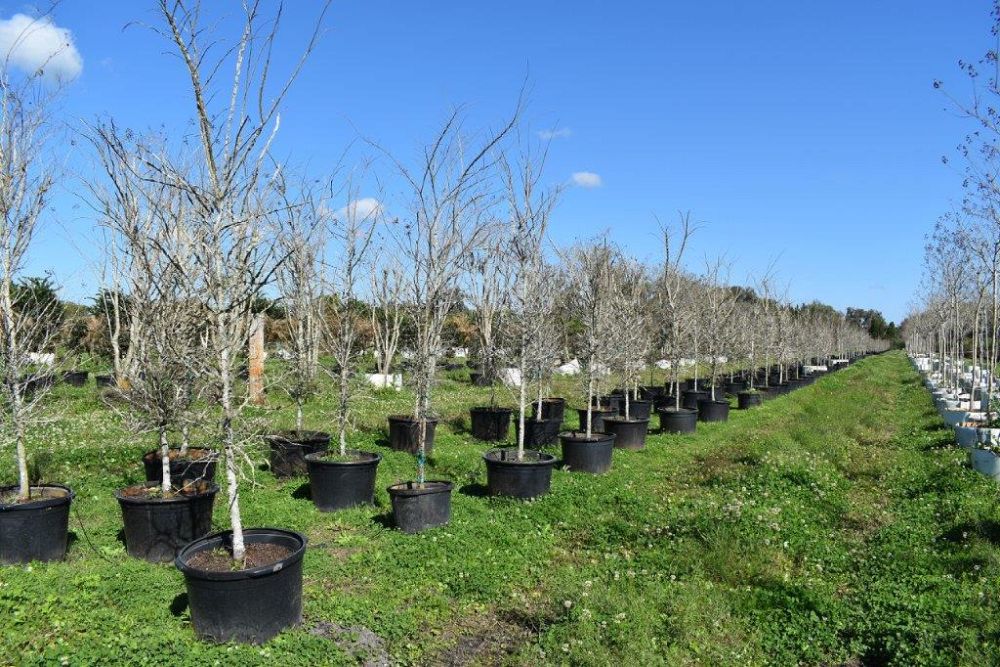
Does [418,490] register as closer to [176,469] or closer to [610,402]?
[176,469]

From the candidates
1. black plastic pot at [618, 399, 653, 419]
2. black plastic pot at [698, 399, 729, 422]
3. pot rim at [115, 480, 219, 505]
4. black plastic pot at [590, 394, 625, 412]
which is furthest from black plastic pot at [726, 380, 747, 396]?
pot rim at [115, 480, 219, 505]

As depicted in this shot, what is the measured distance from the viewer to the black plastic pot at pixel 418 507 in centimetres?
637

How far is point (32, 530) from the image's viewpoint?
5297mm

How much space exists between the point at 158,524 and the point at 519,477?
12.1 ft

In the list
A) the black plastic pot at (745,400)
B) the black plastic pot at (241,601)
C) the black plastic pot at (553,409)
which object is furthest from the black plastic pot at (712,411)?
the black plastic pot at (241,601)

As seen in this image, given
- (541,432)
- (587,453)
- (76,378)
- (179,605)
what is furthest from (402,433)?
(76,378)

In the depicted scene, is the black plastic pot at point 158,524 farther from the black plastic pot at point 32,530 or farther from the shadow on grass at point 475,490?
the shadow on grass at point 475,490

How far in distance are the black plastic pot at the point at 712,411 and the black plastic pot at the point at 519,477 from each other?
840cm

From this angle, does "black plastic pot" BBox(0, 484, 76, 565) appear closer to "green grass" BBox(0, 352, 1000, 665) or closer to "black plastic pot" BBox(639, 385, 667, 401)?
"green grass" BBox(0, 352, 1000, 665)

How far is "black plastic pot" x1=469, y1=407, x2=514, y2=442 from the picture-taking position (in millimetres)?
11641

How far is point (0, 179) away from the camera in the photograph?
5605 millimetres

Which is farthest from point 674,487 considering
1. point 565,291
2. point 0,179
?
point 565,291

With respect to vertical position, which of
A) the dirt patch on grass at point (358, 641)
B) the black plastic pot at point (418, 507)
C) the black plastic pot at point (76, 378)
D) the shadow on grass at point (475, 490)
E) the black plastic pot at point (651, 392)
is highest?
the black plastic pot at point (76, 378)

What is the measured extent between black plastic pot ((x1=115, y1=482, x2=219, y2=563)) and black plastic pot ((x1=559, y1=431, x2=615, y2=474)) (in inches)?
198
